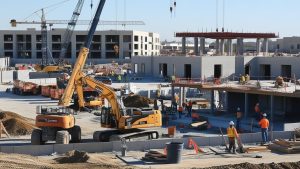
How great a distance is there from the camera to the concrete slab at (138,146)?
22.9m

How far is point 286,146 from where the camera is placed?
22594 millimetres

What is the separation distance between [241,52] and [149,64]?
11086 millimetres

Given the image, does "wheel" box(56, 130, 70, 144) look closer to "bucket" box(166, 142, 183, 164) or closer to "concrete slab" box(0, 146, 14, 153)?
"concrete slab" box(0, 146, 14, 153)

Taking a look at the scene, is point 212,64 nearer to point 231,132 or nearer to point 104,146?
point 104,146

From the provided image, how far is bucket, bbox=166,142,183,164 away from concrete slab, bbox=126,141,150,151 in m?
3.00

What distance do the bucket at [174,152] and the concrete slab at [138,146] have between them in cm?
300

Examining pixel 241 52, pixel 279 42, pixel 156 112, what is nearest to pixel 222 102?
pixel 156 112

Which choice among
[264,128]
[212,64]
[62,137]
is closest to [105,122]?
[62,137]

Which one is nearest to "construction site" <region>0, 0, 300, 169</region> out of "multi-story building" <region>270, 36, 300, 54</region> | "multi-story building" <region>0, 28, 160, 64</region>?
"multi-story building" <region>270, 36, 300, 54</region>

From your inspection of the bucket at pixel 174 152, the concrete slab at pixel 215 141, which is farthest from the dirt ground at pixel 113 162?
the concrete slab at pixel 215 141

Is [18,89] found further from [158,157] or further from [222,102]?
[158,157]

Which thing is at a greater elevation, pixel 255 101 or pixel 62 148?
pixel 255 101

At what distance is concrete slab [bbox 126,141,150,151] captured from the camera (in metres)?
22.9

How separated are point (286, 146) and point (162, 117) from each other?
48.4 ft
